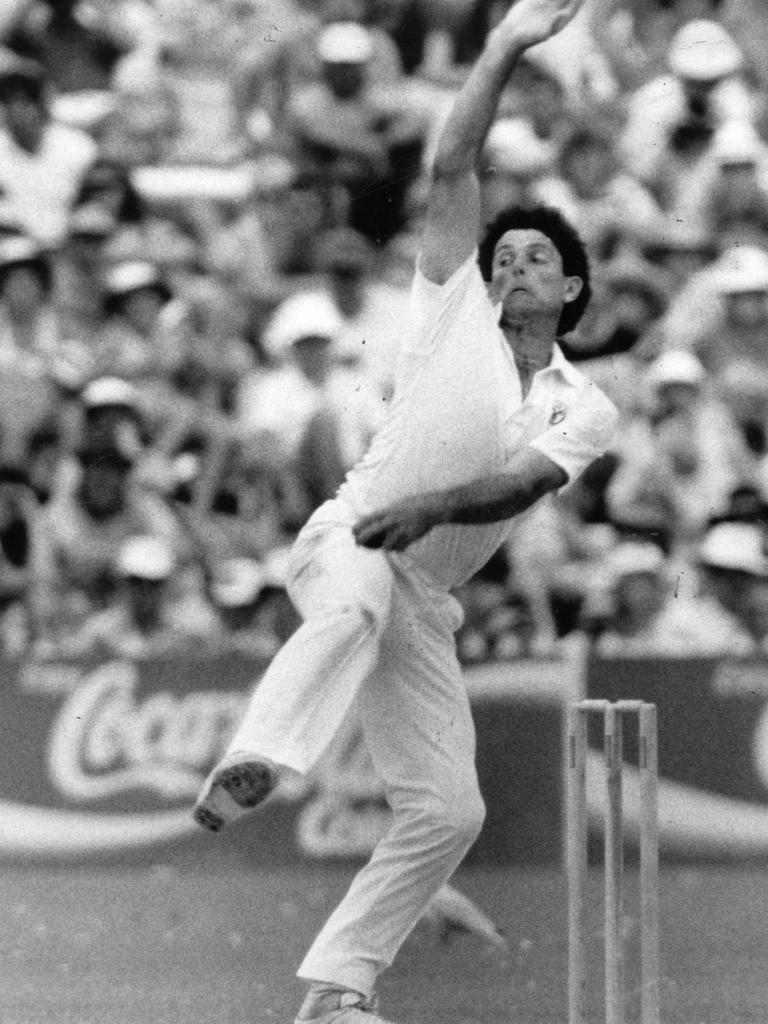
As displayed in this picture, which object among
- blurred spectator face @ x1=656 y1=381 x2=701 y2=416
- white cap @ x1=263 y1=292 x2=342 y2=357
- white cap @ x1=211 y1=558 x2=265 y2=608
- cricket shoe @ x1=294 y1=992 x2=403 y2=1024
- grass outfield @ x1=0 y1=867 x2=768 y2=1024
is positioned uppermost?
white cap @ x1=263 y1=292 x2=342 y2=357

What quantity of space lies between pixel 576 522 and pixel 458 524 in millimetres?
5006

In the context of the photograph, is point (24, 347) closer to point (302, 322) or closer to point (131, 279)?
point (131, 279)

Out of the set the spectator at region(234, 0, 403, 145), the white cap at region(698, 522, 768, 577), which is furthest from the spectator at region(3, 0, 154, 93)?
the white cap at region(698, 522, 768, 577)

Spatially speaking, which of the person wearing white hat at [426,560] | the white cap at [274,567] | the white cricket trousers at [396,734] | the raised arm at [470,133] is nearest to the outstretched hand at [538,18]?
the raised arm at [470,133]

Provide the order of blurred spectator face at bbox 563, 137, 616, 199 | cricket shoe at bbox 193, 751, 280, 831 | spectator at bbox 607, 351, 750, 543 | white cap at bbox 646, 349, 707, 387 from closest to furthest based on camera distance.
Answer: cricket shoe at bbox 193, 751, 280, 831, spectator at bbox 607, 351, 750, 543, white cap at bbox 646, 349, 707, 387, blurred spectator face at bbox 563, 137, 616, 199

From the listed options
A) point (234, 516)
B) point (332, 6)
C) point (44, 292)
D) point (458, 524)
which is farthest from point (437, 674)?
point (332, 6)

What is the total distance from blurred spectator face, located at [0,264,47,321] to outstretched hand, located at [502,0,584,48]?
18.8 ft

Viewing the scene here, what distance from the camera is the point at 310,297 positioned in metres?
10.9

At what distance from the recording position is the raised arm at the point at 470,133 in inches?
215

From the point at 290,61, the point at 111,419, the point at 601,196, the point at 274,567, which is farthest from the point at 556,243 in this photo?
the point at 290,61

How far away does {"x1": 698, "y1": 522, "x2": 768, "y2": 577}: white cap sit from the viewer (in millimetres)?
10484

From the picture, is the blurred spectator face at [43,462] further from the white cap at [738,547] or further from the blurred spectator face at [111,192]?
the white cap at [738,547]

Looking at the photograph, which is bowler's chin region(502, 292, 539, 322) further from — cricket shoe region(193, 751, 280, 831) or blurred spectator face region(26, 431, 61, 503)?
blurred spectator face region(26, 431, 61, 503)

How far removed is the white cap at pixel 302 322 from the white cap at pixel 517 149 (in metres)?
0.95
